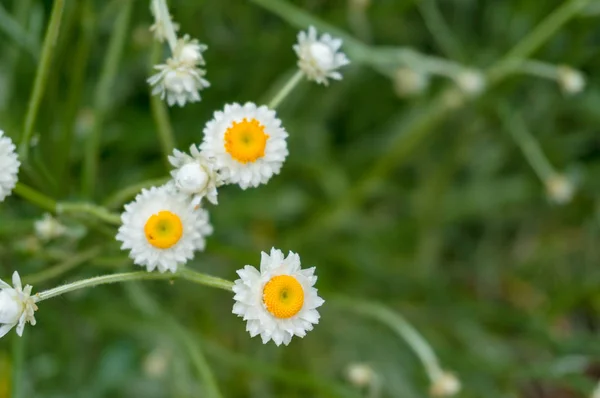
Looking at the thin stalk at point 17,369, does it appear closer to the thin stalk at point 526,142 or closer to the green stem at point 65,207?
the green stem at point 65,207

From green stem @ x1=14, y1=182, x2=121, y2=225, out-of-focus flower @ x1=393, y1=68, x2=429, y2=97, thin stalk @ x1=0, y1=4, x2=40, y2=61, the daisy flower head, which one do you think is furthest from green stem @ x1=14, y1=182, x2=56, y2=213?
out-of-focus flower @ x1=393, y1=68, x2=429, y2=97

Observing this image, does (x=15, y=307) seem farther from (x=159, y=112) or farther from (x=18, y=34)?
(x=18, y=34)

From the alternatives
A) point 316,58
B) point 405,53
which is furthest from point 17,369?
point 405,53

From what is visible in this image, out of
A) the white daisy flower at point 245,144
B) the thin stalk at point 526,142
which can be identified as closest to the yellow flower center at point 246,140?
the white daisy flower at point 245,144

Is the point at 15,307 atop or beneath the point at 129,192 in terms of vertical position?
beneath

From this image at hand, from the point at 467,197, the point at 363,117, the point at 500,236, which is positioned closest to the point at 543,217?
the point at 500,236

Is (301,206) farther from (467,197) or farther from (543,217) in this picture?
(543,217)
